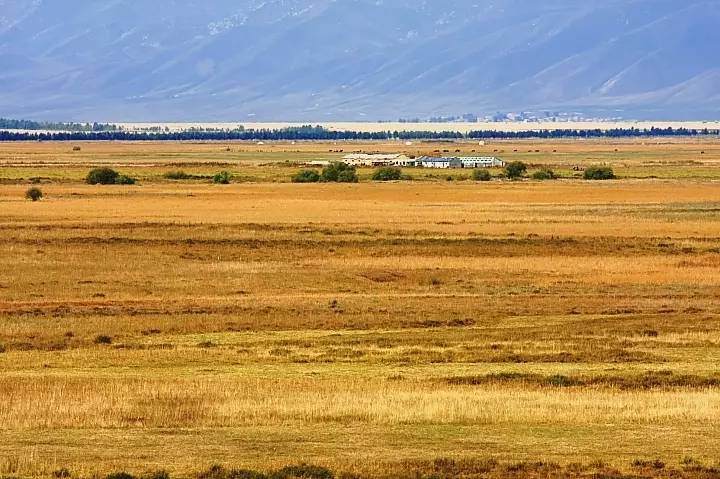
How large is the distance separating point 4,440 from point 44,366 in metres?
7.20

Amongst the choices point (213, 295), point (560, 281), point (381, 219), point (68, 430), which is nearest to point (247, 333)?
point (213, 295)

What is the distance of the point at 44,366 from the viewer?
82.5 feet

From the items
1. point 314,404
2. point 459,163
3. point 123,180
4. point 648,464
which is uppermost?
point 459,163

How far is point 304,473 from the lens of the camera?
1609 centimetres

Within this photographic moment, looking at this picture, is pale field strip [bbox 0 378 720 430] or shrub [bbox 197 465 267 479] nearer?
shrub [bbox 197 465 267 479]

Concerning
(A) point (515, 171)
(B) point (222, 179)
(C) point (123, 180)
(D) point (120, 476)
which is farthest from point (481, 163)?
(D) point (120, 476)

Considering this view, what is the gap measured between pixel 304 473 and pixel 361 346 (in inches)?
451

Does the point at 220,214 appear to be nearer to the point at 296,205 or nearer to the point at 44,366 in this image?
the point at 296,205

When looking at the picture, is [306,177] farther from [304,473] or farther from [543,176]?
[304,473]

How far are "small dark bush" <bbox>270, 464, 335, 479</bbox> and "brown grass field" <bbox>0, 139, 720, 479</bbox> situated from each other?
4cm

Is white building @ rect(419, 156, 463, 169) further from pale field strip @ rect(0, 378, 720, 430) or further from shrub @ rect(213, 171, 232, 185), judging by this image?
pale field strip @ rect(0, 378, 720, 430)

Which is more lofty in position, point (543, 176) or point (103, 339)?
point (543, 176)

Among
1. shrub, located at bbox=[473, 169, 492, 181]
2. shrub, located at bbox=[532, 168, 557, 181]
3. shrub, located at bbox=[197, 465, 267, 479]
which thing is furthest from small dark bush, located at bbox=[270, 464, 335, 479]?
shrub, located at bbox=[532, 168, 557, 181]

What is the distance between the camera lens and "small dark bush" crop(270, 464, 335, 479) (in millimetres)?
15992
